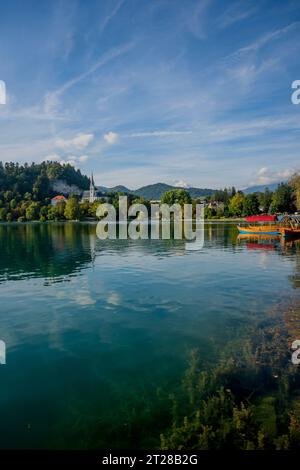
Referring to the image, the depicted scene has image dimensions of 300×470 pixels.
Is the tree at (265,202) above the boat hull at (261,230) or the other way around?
above

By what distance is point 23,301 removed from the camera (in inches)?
778

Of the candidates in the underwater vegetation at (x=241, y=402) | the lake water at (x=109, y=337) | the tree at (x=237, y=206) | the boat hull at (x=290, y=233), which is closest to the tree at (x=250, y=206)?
the tree at (x=237, y=206)

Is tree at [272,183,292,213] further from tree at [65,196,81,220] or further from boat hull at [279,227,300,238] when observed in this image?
boat hull at [279,227,300,238]

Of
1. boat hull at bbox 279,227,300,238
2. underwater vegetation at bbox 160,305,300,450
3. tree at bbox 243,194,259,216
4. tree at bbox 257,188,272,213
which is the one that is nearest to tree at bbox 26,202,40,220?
tree at bbox 243,194,259,216

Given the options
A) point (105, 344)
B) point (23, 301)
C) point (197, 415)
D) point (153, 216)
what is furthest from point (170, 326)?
point (153, 216)

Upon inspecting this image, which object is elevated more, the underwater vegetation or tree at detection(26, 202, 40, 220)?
tree at detection(26, 202, 40, 220)

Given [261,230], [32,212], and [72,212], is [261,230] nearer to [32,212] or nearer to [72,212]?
[72,212]

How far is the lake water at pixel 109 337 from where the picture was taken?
335 inches

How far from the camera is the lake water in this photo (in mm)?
8500

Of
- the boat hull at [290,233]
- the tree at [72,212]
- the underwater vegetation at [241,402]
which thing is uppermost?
the tree at [72,212]

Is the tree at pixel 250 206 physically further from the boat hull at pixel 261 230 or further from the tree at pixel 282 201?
the boat hull at pixel 261 230
